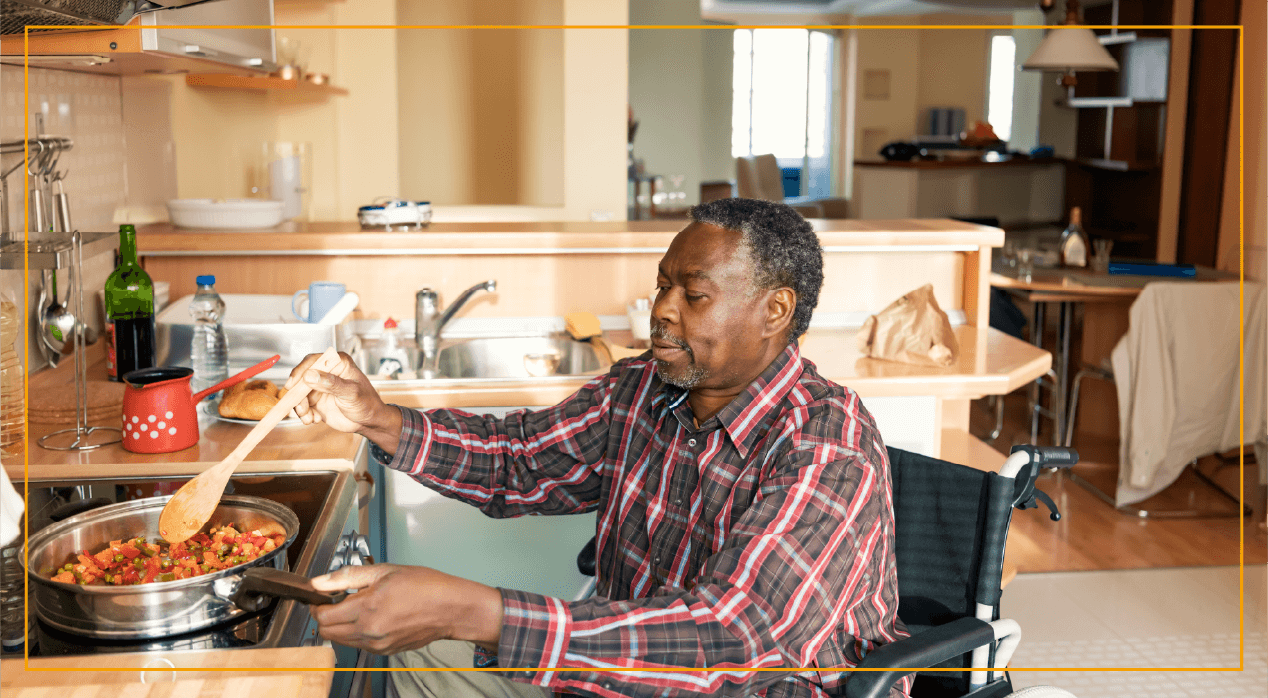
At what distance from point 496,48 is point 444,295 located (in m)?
2.64

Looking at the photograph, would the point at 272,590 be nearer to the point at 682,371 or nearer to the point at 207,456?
the point at 682,371

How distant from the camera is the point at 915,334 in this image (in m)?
2.40

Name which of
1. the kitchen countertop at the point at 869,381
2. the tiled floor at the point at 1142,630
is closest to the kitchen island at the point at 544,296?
the kitchen countertop at the point at 869,381

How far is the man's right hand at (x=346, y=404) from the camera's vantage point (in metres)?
1.34

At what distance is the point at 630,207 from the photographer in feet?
27.6

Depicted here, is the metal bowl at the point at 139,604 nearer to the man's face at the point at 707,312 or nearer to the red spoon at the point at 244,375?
the red spoon at the point at 244,375

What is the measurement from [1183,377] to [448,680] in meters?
3.10

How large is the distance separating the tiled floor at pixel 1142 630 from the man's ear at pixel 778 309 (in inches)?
57.3

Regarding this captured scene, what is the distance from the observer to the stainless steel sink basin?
2.57 m

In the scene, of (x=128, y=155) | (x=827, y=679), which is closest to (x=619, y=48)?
(x=128, y=155)

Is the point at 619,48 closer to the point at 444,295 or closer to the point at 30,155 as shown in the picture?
the point at 444,295

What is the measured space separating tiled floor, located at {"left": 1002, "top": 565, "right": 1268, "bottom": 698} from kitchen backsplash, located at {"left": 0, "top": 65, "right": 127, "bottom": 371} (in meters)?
2.26

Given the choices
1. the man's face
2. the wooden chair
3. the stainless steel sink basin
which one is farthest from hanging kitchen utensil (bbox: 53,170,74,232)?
the wooden chair

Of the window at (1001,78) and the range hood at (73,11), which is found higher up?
the window at (1001,78)
